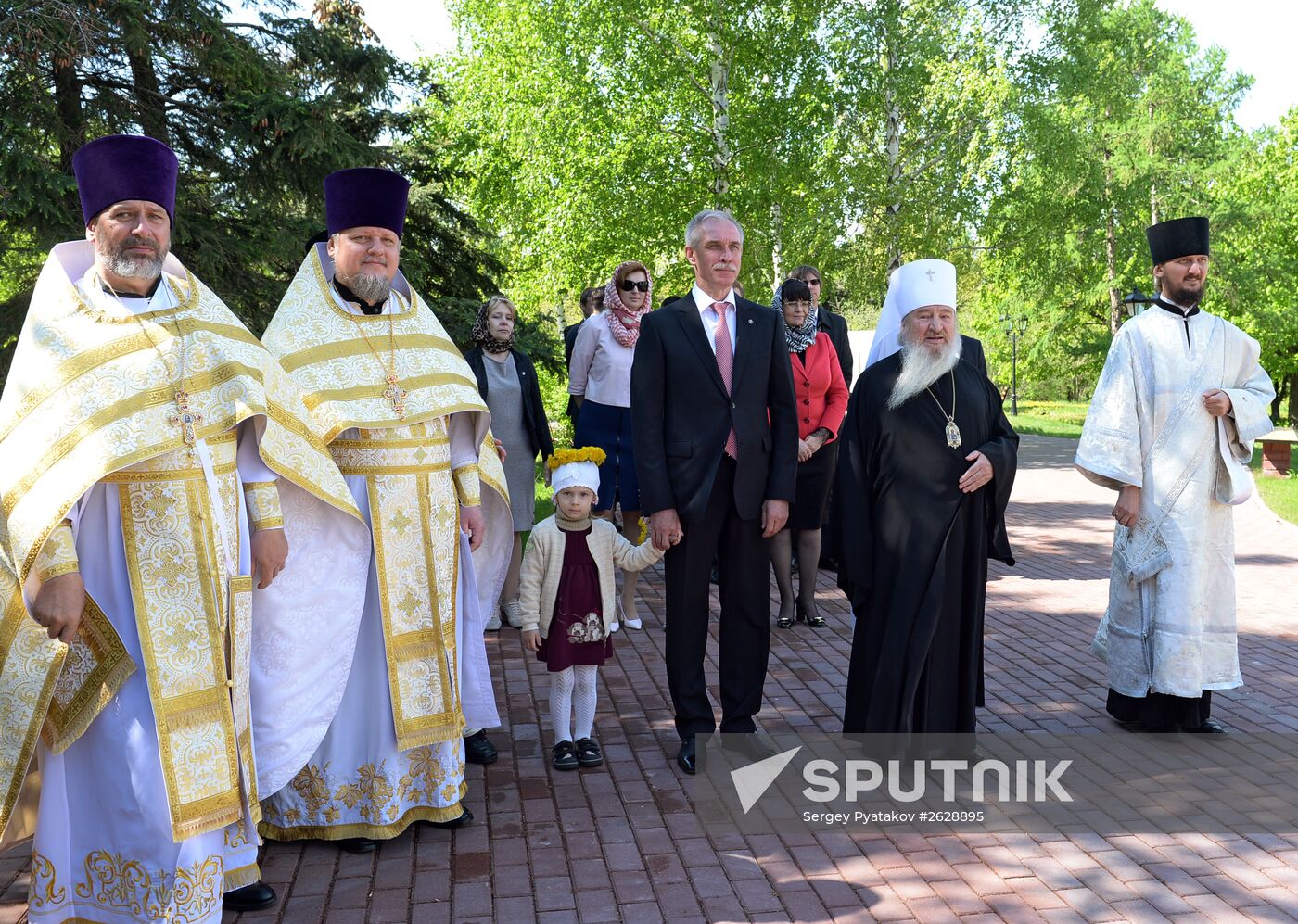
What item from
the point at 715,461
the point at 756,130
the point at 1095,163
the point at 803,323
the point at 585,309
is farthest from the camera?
the point at 1095,163

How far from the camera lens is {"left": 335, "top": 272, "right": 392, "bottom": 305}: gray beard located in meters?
4.57

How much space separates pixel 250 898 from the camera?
3.91 meters

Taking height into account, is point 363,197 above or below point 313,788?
above

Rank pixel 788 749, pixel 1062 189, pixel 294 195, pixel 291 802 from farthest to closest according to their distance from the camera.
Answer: pixel 1062 189, pixel 294 195, pixel 788 749, pixel 291 802

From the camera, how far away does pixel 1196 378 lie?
5.78 metres

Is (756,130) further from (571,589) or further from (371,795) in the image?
(371,795)

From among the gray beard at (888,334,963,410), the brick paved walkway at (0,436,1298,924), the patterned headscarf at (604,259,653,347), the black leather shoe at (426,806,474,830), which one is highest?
the patterned headscarf at (604,259,653,347)

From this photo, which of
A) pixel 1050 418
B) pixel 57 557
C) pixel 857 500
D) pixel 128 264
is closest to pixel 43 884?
pixel 57 557

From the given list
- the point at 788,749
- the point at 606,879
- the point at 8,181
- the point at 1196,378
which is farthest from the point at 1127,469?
the point at 8,181

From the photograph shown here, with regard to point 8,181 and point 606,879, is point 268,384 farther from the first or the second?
point 8,181

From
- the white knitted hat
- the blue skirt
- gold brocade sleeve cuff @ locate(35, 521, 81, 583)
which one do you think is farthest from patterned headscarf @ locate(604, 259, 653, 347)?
gold brocade sleeve cuff @ locate(35, 521, 81, 583)

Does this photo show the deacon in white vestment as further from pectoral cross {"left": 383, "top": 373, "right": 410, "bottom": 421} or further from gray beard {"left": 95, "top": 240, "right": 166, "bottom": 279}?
gray beard {"left": 95, "top": 240, "right": 166, "bottom": 279}

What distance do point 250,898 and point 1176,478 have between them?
470cm

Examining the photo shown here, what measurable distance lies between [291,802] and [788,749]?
2334 millimetres
